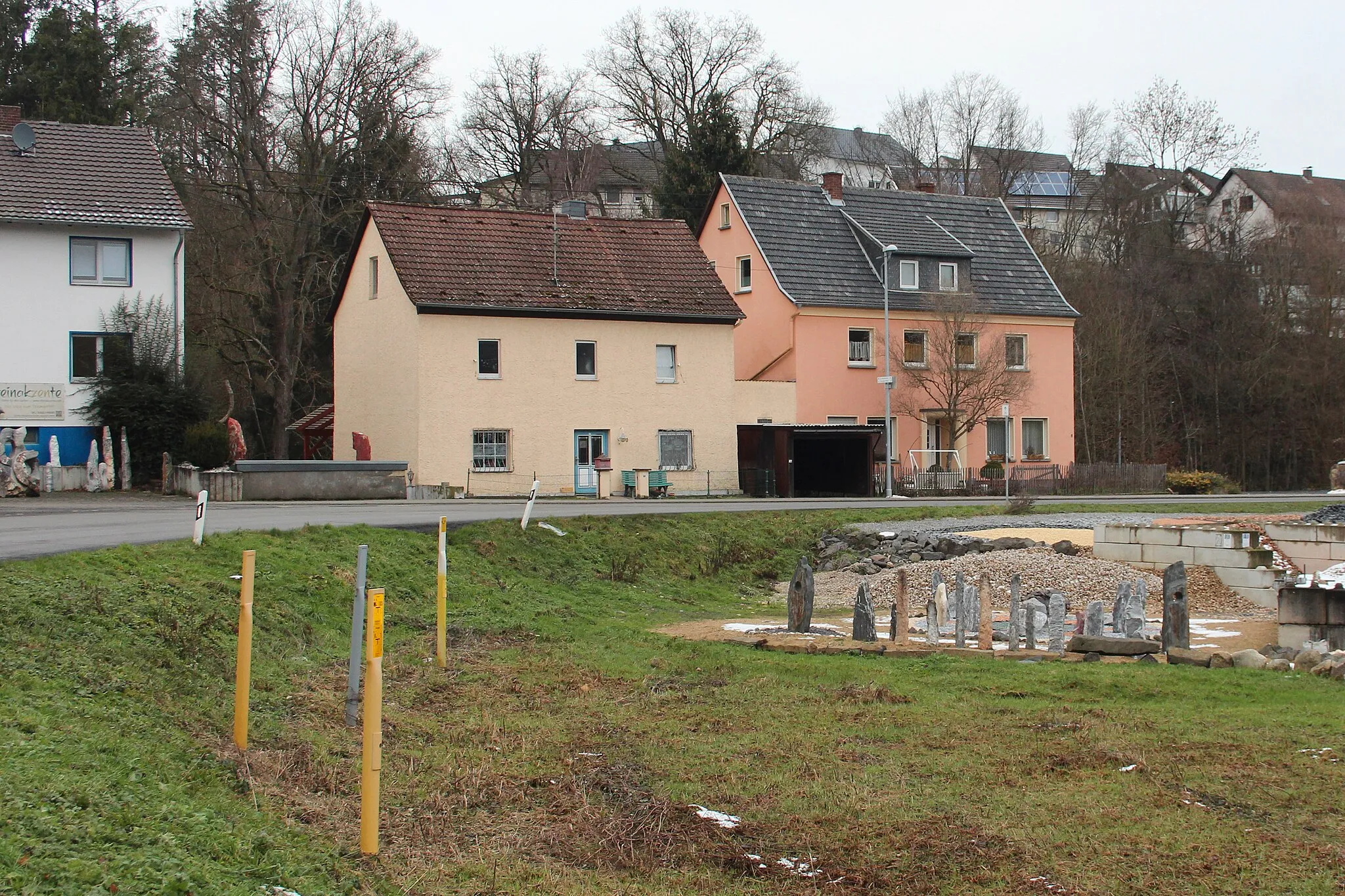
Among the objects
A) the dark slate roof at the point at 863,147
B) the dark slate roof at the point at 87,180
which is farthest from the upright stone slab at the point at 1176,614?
the dark slate roof at the point at 863,147

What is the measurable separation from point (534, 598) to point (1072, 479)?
3244 cm

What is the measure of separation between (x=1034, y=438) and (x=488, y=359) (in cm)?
2274

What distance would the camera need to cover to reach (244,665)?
9.21 meters

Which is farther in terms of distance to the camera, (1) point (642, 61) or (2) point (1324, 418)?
(1) point (642, 61)

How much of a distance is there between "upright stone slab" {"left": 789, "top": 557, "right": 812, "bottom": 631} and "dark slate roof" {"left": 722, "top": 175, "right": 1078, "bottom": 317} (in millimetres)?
31540

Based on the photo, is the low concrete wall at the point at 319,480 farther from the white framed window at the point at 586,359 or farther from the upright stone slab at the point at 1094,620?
the upright stone slab at the point at 1094,620

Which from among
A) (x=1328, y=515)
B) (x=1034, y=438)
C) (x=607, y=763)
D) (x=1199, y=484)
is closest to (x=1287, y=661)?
(x=607, y=763)

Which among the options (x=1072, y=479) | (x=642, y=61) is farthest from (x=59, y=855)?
(x=642, y=61)

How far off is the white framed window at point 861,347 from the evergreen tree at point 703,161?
35.0 feet

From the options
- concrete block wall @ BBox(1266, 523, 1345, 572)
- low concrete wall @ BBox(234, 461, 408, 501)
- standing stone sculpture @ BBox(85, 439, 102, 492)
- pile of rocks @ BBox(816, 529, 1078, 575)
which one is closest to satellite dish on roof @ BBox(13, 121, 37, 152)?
standing stone sculpture @ BBox(85, 439, 102, 492)

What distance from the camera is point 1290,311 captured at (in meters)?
61.8

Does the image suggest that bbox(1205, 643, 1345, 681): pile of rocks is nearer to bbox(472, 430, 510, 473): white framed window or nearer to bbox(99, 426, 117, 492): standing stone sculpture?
bbox(472, 430, 510, 473): white framed window

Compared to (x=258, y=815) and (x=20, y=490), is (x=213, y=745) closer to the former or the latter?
(x=258, y=815)

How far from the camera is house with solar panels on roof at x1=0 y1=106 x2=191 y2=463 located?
38.1 meters
